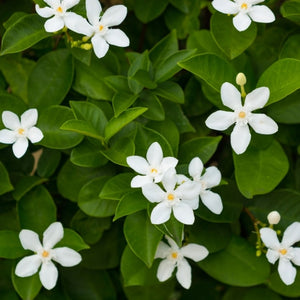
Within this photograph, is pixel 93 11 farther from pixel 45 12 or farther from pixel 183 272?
pixel 183 272

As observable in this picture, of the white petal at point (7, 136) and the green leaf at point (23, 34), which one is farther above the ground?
the green leaf at point (23, 34)

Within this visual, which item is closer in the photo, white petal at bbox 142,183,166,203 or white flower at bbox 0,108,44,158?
white petal at bbox 142,183,166,203

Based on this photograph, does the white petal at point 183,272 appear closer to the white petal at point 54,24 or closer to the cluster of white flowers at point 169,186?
the cluster of white flowers at point 169,186

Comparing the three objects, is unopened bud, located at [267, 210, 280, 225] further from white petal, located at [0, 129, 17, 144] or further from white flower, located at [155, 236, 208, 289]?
white petal, located at [0, 129, 17, 144]

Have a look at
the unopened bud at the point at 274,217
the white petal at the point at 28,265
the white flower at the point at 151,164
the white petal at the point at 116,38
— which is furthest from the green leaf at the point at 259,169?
the white petal at the point at 28,265

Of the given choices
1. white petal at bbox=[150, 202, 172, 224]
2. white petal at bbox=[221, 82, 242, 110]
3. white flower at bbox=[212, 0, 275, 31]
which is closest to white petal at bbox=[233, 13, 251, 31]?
white flower at bbox=[212, 0, 275, 31]
